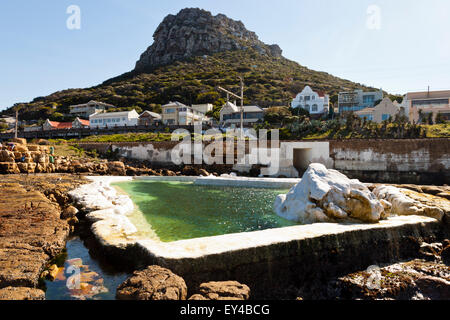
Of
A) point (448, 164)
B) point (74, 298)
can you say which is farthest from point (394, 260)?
point (448, 164)

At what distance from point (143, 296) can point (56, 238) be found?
12.0ft

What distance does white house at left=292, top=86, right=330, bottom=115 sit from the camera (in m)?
49.2

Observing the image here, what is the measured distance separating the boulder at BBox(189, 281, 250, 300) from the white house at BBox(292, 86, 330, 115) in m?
49.7

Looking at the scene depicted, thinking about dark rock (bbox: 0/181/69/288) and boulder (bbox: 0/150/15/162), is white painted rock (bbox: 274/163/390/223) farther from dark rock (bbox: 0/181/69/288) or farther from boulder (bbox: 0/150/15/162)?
boulder (bbox: 0/150/15/162)

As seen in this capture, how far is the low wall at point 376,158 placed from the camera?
62.2 feet

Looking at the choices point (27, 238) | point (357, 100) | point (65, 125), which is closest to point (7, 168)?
point (27, 238)

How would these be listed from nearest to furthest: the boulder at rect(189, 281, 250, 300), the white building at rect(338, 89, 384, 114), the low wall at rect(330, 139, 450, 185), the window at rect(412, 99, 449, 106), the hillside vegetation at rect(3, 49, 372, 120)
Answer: the boulder at rect(189, 281, 250, 300) < the low wall at rect(330, 139, 450, 185) < the window at rect(412, 99, 449, 106) < the white building at rect(338, 89, 384, 114) < the hillside vegetation at rect(3, 49, 372, 120)

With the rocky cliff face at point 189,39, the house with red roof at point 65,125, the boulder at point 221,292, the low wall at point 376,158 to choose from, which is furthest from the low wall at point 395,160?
the rocky cliff face at point 189,39

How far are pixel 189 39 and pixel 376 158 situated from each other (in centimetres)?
11931

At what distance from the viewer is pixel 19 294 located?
11.0ft

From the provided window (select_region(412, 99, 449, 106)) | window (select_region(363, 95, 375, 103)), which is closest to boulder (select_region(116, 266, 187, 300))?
window (select_region(412, 99, 449, 106))

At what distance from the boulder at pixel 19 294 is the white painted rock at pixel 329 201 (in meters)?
6.53

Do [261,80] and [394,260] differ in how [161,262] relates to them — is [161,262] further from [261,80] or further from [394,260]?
[261,80]

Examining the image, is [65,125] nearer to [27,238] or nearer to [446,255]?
[27,238]
